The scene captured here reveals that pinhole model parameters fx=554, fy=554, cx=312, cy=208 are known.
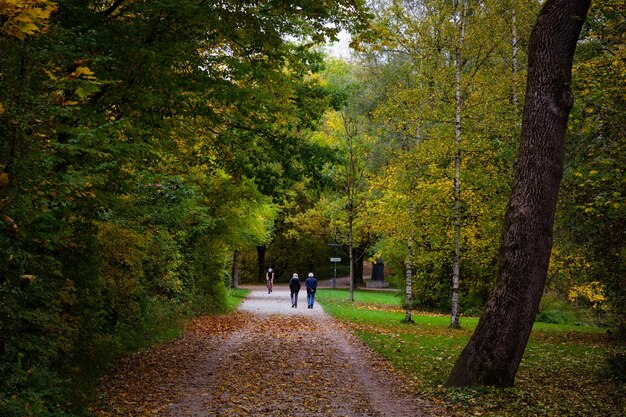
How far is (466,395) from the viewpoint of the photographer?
820 cm

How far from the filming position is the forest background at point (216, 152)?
5.32 meters

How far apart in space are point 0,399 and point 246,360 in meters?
7.61

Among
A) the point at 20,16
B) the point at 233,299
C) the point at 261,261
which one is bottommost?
the point at 233,299

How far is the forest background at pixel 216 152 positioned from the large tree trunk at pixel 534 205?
95 cm

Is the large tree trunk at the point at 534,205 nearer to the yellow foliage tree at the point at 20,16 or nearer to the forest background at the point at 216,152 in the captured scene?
the forest background at the point at 216,152

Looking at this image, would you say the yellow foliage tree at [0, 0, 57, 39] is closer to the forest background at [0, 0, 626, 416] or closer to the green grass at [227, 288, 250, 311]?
the forest background at [0, 0, 626, 416]

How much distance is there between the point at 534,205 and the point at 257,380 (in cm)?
545

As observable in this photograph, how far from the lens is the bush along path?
772 cm

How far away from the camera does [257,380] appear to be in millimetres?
9672

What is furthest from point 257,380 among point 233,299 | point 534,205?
point 233,299

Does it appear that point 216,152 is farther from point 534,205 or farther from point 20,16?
point 20,16

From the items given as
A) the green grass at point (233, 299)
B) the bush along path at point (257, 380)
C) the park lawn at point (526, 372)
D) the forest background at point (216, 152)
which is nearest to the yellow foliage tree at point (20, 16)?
the forest background at point (216, 152)

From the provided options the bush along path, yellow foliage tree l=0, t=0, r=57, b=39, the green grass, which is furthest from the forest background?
the green grass

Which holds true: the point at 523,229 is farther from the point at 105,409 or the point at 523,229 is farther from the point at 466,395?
the point at 105,409
